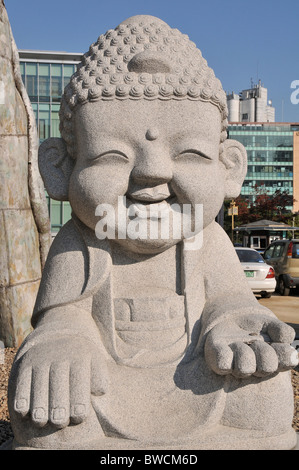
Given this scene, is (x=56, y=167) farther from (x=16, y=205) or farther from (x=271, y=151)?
(x=271, y=151)

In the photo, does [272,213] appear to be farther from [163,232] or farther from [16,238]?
[163,232]

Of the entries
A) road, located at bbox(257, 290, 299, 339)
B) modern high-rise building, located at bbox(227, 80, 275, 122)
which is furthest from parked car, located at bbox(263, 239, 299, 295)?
modern high-rise building, located at bbox(227, 80, 275, 122)

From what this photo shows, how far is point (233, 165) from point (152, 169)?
73 centimetres

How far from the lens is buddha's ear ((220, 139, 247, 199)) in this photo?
316cm

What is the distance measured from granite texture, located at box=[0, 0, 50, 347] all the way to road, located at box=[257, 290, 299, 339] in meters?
4.33

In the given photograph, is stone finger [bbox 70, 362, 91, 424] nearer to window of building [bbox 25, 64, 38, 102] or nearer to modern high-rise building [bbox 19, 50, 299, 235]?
modern high-rise building [bbox 19, 50, 299, 235]

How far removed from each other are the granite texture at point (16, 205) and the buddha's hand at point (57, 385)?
3.87m

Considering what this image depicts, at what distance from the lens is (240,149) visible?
A: 10.4ft

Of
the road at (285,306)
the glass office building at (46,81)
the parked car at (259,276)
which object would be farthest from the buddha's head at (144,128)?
the glass office building at (46,81)

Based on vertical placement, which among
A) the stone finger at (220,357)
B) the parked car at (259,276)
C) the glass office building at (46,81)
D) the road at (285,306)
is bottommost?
the road at (285,306)

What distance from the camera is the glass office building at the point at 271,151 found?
5906 cm

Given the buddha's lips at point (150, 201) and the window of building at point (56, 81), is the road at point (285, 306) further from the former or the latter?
the window of building at point (56, 81)

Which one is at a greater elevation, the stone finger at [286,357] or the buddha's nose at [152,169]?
the buddha's nose at [152,169]
